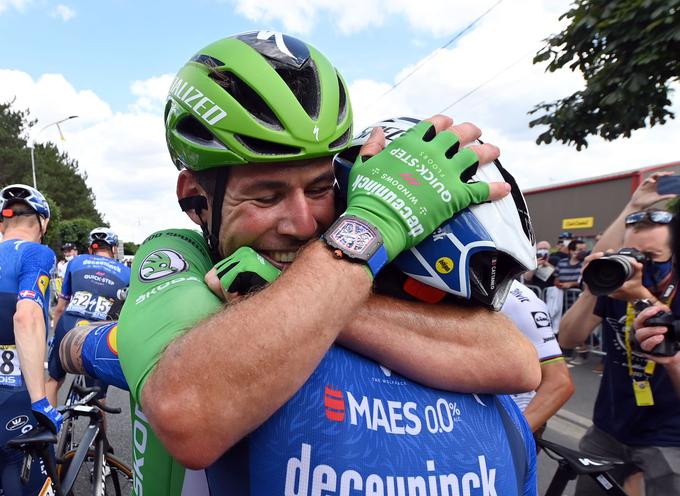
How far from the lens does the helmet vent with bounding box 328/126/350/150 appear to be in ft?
4.31

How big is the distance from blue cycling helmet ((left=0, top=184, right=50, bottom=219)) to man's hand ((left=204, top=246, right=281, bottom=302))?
333cm

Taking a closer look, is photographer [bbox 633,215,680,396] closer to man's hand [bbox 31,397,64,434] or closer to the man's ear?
the man's ear

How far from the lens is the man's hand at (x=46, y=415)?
2.99 m

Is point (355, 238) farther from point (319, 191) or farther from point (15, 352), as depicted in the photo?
point (15, 352)

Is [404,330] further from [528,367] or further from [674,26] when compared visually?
[674,26]

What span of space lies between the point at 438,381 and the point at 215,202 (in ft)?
2.41

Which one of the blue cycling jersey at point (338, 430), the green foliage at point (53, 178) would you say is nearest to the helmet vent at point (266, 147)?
the blue cycling jersey at point (338, 430)

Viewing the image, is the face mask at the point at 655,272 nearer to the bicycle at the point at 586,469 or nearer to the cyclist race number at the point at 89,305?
the bicycle at the point at 586,469

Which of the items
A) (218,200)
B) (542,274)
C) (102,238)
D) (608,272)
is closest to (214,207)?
(218,200)

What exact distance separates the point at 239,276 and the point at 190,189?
22.6 inches

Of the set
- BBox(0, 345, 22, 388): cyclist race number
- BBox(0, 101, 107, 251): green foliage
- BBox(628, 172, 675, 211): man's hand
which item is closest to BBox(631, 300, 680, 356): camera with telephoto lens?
BBox(628, 172, 675, 211): man's hand

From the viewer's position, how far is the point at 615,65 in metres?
6.14

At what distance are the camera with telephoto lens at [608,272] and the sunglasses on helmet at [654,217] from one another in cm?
47

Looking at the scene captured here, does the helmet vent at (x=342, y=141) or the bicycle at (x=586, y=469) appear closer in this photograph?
the helmet vent at (x=342, y=141)
